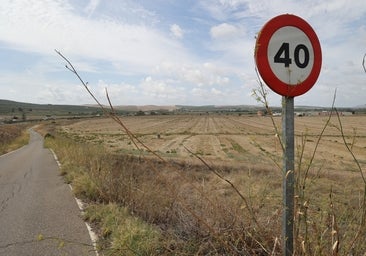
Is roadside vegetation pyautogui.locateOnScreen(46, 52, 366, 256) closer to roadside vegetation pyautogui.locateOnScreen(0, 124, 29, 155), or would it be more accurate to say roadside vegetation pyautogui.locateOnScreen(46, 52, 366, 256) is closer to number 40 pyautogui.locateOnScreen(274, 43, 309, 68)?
number 40 pyautogui.locateOnScreen(274, 43, 309, 68)

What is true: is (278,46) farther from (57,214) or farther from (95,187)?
(95,187)

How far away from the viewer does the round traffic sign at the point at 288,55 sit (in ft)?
7.66

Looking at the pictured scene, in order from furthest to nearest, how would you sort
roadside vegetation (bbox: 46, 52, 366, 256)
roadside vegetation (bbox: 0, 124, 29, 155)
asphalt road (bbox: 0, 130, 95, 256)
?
roadside vegetation (bbox: 0, 124, 29, 155)
asphalt road (bbox: 0, 130, 95, 256)
roadside vegetation (bbox: 46, 52, 366, 256)

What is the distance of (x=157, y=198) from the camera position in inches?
247

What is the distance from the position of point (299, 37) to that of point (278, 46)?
20cm

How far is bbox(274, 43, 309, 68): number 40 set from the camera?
7.82 feet

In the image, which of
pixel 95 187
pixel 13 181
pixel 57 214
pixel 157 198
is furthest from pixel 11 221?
pixel 13 181

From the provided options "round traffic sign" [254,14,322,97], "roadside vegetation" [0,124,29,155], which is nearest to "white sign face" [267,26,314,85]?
"round traffic sign" [254,14,322,97]

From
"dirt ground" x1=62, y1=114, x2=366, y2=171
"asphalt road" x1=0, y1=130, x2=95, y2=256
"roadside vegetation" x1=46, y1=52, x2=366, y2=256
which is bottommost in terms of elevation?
"dirt ground" x1=62, y1=114, x2=366, y2=171

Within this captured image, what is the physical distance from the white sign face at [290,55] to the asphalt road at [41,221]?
2.24m

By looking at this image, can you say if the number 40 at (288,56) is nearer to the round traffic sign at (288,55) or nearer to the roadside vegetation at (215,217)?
the round traffic sign at (288,55)

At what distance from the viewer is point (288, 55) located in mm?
2408

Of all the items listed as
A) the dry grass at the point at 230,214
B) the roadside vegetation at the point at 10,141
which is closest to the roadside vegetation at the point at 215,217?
the dry grass at the point at 230,214

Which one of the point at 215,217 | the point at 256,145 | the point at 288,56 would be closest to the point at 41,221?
the point at 215,217
